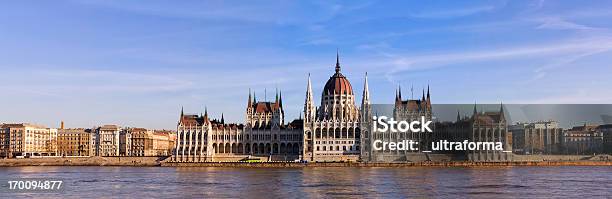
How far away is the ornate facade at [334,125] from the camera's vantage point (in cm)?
15688

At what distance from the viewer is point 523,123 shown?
183 m

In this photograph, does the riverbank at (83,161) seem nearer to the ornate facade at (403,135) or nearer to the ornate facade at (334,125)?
the ornate facade at (334,125)

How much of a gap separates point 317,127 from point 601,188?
3560 inches

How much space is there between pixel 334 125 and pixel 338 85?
10.8 meters

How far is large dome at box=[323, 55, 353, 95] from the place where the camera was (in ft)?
544

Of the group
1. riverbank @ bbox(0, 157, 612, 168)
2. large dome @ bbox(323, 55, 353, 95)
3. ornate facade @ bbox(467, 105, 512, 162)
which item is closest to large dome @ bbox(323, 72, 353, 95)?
large dome @ bbox(323, 55, 353, 95)

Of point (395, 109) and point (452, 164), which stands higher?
point (395, 109)

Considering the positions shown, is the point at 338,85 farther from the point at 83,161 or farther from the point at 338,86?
the point at 83,161

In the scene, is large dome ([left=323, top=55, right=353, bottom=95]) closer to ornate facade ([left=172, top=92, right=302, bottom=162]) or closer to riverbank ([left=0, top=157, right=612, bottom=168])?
ornate facade ([left=172, top=92, right=302, bottom=162])

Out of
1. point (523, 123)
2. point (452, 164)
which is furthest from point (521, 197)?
point (523, 123)

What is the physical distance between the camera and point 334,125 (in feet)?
524

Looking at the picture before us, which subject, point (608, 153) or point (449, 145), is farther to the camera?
point (608, 153)

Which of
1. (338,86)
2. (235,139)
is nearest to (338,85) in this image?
(338,86)

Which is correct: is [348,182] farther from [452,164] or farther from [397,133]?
[397,133]
